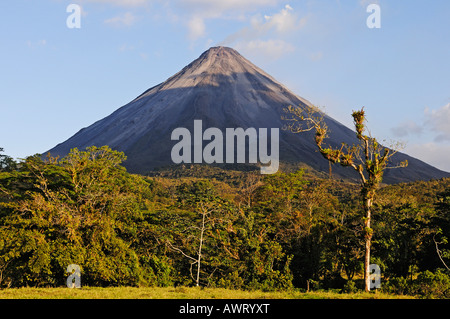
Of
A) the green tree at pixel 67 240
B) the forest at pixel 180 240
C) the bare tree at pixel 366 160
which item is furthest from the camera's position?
the forest at pixel 180 240

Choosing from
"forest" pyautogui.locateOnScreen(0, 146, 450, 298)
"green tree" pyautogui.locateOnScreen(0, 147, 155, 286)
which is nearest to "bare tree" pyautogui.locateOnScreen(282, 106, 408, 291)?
"forest" pyautogui.locateOnScreen(0, 146, 450, 298)

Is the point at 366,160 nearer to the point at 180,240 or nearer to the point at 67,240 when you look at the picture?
the point at 67,240

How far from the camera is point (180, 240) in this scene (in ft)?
99.7

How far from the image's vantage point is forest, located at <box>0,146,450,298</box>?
22.7 metres

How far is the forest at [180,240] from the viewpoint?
22.7 m

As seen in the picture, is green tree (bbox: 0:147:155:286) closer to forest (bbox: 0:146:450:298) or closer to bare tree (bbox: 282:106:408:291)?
forest (bbox: 0:146:450:298)

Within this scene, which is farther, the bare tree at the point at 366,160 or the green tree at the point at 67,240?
the green tree at the point at 67,240

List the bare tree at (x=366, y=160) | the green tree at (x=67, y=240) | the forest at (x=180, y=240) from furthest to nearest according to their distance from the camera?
1. the forest at (x=180, y=240)
2. the green tree at (x=67, y=240)
3. the bare tree at (x=366, y=160)

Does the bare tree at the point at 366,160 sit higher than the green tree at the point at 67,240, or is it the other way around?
the bare tree at the point at 366,160

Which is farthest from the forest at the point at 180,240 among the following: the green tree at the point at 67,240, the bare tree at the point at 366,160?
the bare tree at the point at 366,160

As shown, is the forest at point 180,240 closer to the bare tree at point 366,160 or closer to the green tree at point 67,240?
the green tree at point 67,240
